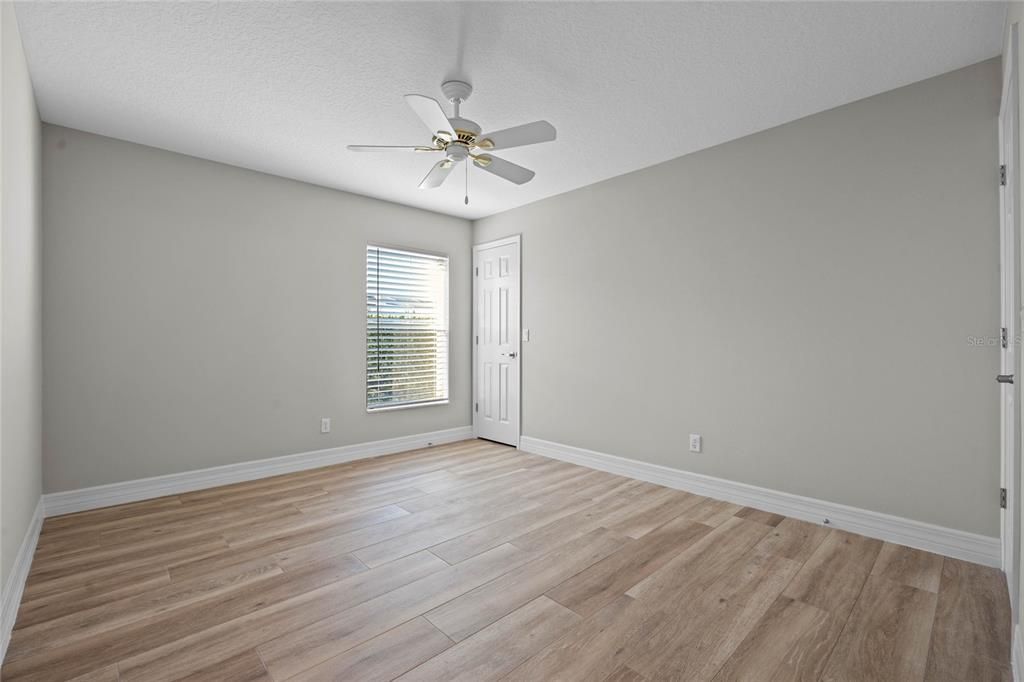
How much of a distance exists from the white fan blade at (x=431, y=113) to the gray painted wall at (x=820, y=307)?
1332 millimetres

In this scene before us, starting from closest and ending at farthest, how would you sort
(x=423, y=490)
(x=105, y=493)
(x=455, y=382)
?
(x=105, y=493)
(x=423, y=490)
(x=455, y=382)

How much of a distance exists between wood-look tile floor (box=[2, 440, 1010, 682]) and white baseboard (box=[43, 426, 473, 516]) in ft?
0.52

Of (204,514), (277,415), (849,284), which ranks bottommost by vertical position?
(204,514)

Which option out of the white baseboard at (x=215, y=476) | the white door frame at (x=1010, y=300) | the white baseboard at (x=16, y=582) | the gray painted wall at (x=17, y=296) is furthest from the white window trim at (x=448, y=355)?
the white door frame at (x=1010, y=300)

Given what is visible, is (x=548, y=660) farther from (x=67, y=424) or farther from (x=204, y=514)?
(x=67, y=424)

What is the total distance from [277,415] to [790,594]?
12.8ft

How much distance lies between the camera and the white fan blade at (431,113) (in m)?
2.25

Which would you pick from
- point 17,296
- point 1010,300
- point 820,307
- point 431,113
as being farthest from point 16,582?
point 1010,300

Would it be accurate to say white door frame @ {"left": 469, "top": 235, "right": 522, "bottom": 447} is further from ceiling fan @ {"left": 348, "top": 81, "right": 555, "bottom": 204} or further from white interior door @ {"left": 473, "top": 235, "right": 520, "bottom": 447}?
ceiling fan @ {"left": 348, "top": 81, "right": 555, "bottom": 204}

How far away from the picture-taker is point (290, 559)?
2.53 meters

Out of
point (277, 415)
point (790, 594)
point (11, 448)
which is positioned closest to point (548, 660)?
point (790, 594)

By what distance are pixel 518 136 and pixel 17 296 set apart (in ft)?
8.43

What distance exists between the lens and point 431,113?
2.37 metres

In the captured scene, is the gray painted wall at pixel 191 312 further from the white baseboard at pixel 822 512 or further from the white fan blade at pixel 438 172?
the white baseboard at pixel 822 512
